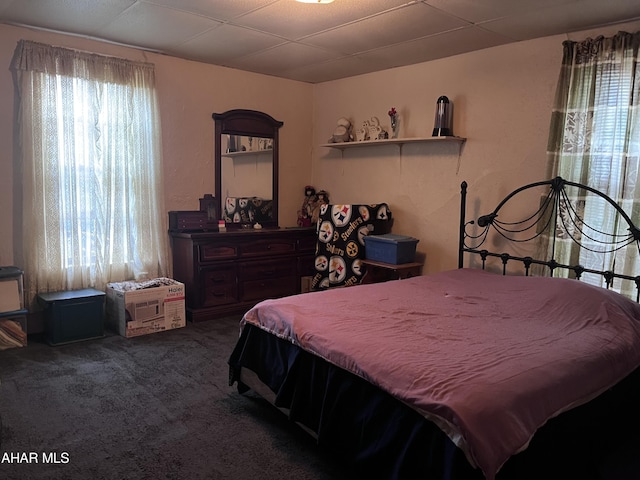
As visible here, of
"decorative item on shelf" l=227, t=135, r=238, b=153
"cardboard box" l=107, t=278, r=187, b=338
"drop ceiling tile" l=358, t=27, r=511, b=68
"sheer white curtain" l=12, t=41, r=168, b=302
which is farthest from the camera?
"decorative item on shelf" l=227, t=135, r=238, b=153

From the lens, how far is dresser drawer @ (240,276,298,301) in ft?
14.6

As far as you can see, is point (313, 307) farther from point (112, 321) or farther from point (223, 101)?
point (223, 101)

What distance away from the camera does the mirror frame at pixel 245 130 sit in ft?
14.9

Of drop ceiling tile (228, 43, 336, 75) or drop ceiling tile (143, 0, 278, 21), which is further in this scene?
drop ceiling tile (228, 43, 336, 75)

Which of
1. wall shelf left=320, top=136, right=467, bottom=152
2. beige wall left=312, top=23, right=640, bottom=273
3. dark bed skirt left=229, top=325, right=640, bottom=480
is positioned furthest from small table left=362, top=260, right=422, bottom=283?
dark bed skirt left=229, top=325, right=640, bottom=480

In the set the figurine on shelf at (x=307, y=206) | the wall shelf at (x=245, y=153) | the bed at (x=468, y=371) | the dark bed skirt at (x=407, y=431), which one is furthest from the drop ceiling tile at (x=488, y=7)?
the figurine on shelf at (x=307, y=206)

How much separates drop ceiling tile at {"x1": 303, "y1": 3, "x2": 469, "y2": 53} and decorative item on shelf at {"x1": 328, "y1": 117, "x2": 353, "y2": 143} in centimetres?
93

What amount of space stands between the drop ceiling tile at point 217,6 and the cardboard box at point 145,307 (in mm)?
2102

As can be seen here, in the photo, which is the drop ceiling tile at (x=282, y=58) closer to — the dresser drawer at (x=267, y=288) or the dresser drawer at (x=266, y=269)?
the dresser drawer at (x=266, y=269)

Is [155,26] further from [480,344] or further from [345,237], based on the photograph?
[480,344]

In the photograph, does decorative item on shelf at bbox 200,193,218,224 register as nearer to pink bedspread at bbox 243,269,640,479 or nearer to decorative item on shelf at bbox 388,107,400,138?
decorative item on shelf at bbox 388,107,400,138

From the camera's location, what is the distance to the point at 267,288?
4609mm

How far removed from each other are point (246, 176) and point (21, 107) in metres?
2.01

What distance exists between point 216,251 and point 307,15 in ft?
6.92
